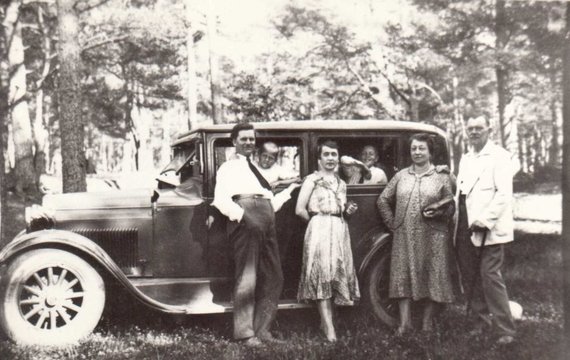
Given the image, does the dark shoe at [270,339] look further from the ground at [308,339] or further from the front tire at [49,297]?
the front tire at [49,297]

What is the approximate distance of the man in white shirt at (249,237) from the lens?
4.66m

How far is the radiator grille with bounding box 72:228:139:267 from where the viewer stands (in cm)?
509

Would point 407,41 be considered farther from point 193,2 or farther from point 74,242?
point 74,242

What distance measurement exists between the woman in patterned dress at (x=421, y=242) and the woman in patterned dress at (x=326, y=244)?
465mm

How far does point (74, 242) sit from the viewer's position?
4.60m

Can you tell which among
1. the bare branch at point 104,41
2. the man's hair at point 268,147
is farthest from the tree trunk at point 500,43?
the bare branch at point 104,41

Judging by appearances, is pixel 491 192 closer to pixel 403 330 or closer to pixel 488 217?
pixel 488 217

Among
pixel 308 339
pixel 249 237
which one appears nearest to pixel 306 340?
pixel 308 339

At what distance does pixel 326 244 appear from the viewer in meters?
4.80

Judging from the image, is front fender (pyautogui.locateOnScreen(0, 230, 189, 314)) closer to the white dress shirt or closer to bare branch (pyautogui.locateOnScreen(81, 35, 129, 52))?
the white dress shirt

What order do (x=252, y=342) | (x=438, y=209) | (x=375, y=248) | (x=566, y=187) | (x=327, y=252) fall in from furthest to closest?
(x=375, y=248), (x=438, y=209), (x=327, y=252), (x=252, y=342), (x=566, y=187)

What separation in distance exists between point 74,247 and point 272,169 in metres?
1.96

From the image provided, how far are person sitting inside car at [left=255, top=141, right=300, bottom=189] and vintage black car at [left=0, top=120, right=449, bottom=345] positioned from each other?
0.09m

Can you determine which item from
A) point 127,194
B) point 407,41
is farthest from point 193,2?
point 127,194
